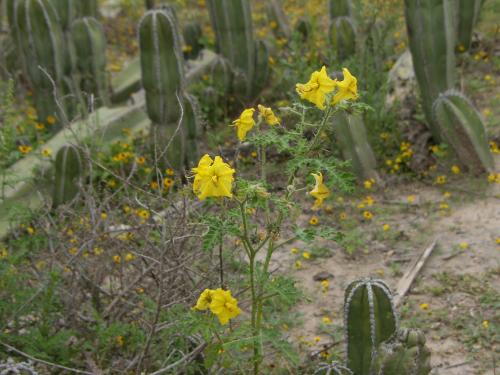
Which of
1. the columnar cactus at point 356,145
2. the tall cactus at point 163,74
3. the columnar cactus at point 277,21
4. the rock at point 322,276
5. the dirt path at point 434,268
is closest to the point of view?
the dirt path at point 434,268

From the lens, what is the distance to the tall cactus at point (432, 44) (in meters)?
5.08

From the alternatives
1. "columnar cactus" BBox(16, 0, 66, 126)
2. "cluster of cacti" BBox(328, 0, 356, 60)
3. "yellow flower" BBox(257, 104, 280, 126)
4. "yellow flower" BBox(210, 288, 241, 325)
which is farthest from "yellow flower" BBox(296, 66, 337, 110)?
"columnar cactus" BBox(16, 0, 66, 126)

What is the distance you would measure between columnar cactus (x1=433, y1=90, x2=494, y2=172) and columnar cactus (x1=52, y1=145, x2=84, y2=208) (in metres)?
2.16

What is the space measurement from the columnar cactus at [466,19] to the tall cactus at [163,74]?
2.12 meters

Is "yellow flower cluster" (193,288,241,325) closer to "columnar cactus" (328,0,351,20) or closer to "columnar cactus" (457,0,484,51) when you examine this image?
"columnar cactus" (457,0,484,51)

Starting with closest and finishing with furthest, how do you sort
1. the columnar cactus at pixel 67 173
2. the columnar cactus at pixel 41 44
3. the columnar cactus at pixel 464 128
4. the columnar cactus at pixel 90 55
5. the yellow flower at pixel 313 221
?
the yellow flower at pixel 313 221 → the columnar cactus at pixel 67 173 → the columnar cactus at pixel 464 128 → the columnar cactus at pixel 41 44 → the columnar cactus at pixel 90 55

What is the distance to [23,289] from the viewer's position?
3662 mm

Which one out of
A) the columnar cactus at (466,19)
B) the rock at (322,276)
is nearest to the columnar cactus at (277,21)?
the columnar cactus at (466,19)

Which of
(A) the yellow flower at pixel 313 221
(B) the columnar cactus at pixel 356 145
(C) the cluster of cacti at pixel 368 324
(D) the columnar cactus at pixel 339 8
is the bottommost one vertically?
(A) the yellow flower at pixel 313 221

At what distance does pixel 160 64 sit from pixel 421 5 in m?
1.65

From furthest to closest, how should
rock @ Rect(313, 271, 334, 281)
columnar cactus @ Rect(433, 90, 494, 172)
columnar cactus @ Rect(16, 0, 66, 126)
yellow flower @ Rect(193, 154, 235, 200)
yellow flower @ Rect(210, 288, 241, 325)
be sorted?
columnar cactus @ Rect(16, 0, 66, 126)
columnar cactus @ Rect(433, 90, 494, 172)
rock @ Rect(313, 271, 334, 281)
yellow flower @ Rect(210, 288, 241, 325)
yellow flower @ Rect(193, 154, 235, 200)

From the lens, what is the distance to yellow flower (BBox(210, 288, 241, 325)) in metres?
2.69

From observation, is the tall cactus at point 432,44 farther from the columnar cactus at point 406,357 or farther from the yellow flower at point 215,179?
the yellow flower at point 215,179

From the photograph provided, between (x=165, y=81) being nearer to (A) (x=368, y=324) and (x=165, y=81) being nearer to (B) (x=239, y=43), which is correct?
(B) (x=239, y=43)
